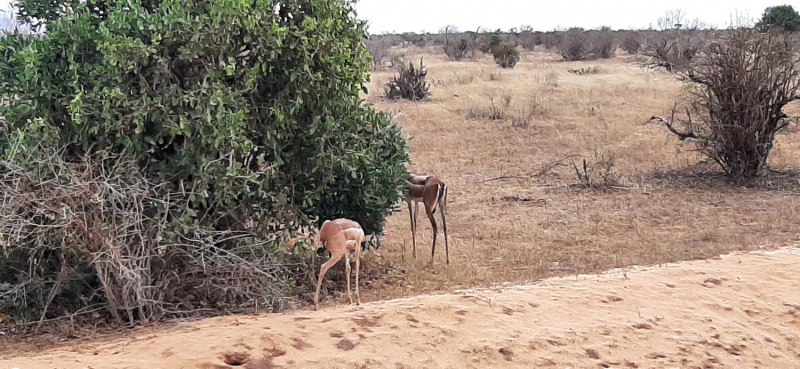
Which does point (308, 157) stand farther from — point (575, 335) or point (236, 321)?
point (575, 335)

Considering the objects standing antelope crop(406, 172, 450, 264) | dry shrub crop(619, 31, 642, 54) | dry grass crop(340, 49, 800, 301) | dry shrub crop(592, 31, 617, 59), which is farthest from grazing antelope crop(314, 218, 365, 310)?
dry shrub crop(619, 31, 642, 54)

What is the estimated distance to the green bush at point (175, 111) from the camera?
5.61m

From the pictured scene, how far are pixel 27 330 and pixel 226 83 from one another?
244 cm

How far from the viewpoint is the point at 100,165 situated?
576 cm

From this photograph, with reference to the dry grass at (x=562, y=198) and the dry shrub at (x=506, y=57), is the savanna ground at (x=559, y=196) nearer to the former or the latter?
the dry grass at (x=562, y=198)

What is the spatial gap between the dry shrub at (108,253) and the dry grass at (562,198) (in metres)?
1.49

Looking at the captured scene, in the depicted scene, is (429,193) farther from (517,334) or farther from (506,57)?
(506,57)

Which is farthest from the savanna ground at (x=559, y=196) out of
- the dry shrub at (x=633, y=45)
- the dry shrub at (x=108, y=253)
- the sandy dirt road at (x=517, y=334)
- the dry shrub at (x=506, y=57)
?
the dry shrub at (x=633, y=45)

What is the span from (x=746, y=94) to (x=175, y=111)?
913cm

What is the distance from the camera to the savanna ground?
792 cm

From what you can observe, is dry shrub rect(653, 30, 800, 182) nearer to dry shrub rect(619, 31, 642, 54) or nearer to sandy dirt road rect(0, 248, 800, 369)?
sandy dirt road rect(0, 248, 800, 369)

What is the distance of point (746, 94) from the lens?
11.6 m

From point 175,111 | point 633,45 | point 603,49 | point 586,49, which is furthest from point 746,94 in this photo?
point 633,45

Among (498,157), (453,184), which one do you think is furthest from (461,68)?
(453,184)
